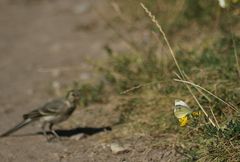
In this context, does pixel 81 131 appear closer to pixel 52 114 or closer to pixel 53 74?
pixel 52 114

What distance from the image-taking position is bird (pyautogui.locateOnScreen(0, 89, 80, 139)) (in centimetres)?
748

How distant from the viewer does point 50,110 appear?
24.7 feet

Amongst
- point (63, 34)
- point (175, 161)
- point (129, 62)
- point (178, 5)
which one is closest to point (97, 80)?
point (129, 62)

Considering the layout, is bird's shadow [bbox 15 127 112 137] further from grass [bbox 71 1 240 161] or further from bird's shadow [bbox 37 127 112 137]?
grass [bbox 71 1 240 161]

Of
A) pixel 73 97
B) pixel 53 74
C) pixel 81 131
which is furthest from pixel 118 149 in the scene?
pixel 53 74

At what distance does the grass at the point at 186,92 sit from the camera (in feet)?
18.2

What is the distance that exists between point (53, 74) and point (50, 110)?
3177 millimetres

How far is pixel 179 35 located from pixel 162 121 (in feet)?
11.8

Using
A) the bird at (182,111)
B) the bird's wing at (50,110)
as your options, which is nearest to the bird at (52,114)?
the bird's wing at (50,110)

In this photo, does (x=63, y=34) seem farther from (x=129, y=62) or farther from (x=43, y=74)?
(x=129, y=62)

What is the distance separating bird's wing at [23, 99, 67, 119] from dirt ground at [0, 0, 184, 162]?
0.70 ft

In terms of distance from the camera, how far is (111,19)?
11750 mm

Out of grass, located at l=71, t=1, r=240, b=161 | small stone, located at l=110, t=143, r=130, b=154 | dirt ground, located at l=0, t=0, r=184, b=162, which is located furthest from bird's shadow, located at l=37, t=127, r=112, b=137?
small stone, located at l=110, t=143, r=130, b=154

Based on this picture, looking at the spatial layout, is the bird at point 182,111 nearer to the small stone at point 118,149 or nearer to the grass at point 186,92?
the grass at point 186,92
